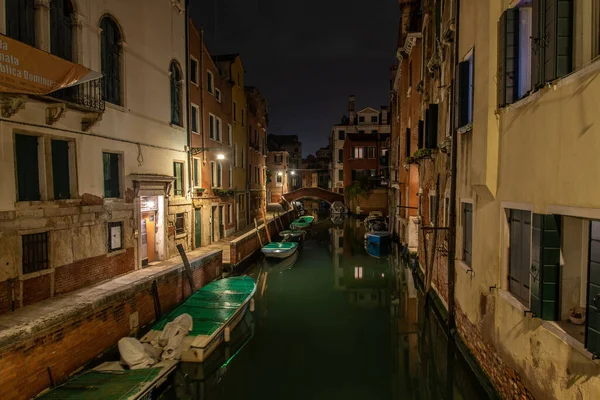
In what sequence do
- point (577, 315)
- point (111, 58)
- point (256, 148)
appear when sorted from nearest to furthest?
point (577, 315), point (111, 58), point (256, 148)

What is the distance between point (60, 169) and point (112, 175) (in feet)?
5.85

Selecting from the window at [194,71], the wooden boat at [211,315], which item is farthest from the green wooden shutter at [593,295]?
the window at [194,71]

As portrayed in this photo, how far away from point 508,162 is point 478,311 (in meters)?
2.74

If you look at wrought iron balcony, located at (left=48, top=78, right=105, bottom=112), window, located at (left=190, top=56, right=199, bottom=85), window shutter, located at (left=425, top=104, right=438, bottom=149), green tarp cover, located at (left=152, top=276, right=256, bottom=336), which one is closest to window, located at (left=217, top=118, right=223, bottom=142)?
window, located at (left=190, top=56, right=199, bottom=85)

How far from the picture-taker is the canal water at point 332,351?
688cm

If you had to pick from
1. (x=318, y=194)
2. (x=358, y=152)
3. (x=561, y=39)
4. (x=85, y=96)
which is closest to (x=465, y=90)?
(x=561, y=39)

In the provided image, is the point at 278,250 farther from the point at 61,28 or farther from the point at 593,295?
the point at 593,295

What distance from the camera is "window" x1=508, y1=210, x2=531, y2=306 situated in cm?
491

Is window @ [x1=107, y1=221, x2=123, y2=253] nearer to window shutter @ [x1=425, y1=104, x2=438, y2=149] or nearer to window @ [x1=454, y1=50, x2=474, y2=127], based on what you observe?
window @ [x1=454, y1=50, x2=474, y2=127]

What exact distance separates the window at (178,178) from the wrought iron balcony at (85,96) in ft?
15.4

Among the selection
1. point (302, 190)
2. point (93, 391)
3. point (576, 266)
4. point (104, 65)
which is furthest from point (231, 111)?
point (302, 190)

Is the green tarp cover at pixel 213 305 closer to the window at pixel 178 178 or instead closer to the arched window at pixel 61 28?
the window at pixel 178 178

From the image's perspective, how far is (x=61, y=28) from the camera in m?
7.95

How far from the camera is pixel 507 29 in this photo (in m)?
5.02
